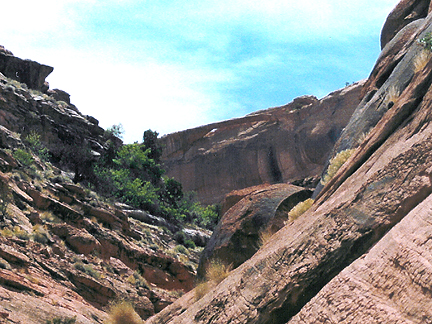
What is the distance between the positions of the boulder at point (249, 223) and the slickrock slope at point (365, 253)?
3886 mm

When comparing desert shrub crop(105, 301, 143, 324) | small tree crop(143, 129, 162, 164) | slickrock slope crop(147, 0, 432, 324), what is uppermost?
small tree crop(143, 129, 162, 164)

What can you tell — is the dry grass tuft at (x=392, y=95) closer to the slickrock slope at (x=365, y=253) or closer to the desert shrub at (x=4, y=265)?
the slickrock slope at (x=365, y=253)

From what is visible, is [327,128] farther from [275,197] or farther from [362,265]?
[362,265]

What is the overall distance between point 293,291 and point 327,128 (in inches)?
1872

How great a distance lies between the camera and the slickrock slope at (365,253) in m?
4.30

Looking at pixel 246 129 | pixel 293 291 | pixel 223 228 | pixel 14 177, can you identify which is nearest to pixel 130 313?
pixel 223 228

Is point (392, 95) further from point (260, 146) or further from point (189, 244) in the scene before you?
point (260, 146)

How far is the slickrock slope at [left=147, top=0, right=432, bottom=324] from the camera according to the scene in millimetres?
4301

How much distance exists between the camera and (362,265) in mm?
4879

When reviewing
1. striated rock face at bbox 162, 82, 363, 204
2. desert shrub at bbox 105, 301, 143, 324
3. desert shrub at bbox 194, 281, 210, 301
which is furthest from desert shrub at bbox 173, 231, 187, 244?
striated rock face at bbox 162, 82, 363, 204

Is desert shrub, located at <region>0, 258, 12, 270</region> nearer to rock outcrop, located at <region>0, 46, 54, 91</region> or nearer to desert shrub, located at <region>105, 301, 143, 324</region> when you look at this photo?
desert shrub, located at <region>105, 301, 143, 324</region>

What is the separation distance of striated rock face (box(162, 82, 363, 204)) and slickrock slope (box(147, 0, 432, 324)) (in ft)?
146

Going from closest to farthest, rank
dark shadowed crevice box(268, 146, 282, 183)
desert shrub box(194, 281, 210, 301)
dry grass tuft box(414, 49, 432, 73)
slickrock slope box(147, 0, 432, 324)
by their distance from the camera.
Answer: slickrock slope box(147, 0, 432, 324)
dry grass tuft box(414, 49, 432, 73)
desert shrub box(194, 281, 210, 301)
dark shadowed crevice box(268, 146, 282, 183)

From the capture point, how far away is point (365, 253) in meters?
5.14
